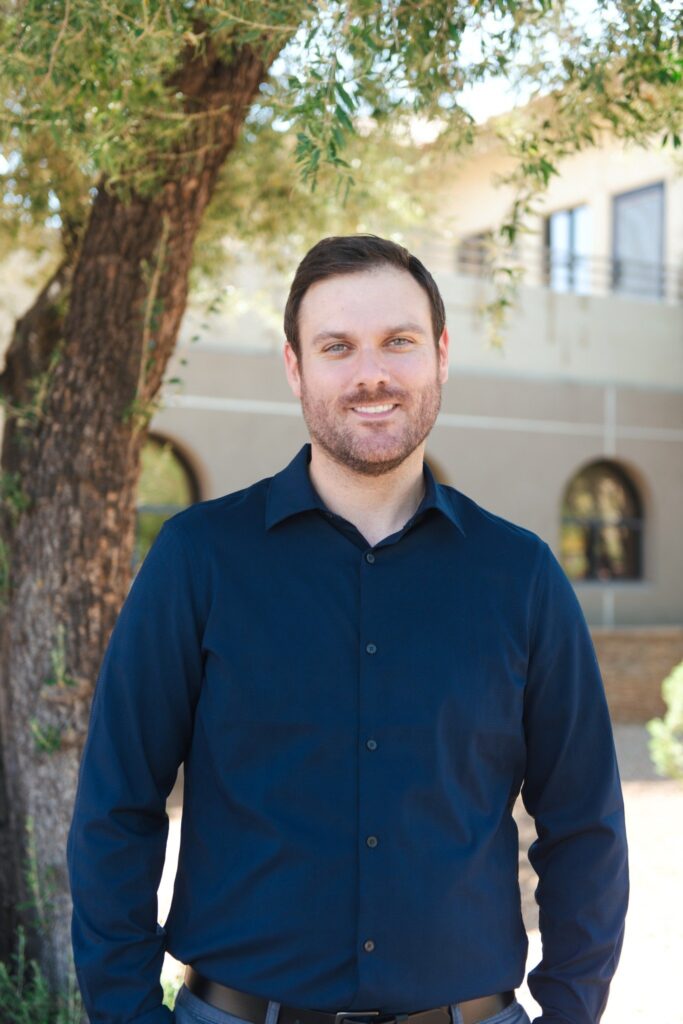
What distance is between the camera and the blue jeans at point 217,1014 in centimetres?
197

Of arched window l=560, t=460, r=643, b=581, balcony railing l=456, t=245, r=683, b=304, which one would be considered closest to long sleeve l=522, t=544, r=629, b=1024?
arched window l=560, t=460, r=643, b=581

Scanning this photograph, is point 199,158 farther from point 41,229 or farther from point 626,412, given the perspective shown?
point 626,412

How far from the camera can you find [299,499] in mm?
2215

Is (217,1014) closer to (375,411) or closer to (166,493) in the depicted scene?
(375,411)

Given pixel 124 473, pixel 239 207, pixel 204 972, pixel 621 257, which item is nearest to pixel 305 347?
pixel 204 972

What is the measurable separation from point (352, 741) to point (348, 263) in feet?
2.94

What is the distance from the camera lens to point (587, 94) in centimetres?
402

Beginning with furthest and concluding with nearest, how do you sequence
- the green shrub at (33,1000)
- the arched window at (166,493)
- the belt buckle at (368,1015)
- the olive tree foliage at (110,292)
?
1. the arched window at (166,493)
2. the green shrub at (33,1000)
3. the olive tree foliage at (110,292)
4. the belt buckle at (368,1015)

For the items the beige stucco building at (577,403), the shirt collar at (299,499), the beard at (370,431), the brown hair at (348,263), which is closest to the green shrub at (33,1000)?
the shirt collar at (299,499)

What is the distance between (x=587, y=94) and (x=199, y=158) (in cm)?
144

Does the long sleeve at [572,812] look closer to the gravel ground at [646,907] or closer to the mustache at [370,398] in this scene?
the mustache at [370,398]

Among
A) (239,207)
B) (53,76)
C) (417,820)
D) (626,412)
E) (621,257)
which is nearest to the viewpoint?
(417,820)

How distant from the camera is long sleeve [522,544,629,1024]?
2188mm

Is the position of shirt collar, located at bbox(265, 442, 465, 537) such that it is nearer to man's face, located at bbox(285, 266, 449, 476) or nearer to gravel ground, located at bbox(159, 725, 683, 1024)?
man's face, located at bbox(285, 266, 449, 476)
